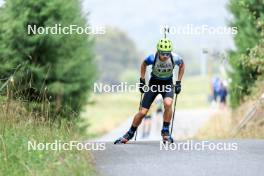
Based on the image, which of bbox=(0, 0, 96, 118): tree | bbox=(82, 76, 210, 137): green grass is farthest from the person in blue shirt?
bbox=(82, 76, 210, 137): green grass

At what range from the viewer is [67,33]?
2192 centimetres

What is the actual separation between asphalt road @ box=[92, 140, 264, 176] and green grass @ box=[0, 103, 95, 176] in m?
0.46

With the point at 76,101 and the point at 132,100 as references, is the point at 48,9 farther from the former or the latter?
the point at 132,100

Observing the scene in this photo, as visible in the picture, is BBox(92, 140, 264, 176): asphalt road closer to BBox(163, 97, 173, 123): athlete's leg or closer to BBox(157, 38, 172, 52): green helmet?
BBox(163, 97, 173, 123): athlete's leg

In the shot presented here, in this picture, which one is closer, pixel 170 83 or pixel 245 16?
pixel 170 83

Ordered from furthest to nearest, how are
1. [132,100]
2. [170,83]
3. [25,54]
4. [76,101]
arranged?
1. [132,100]
2. [76,101]
3. [25,54]
4. [170,83]

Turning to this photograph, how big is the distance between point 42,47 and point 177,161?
1077cm

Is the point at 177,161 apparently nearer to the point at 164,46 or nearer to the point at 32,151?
the point at 32,151

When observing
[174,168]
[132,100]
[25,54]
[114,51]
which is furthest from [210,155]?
[114,51]

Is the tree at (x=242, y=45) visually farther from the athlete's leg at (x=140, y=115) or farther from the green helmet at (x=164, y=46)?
the green helmet at (x=164, y=46)

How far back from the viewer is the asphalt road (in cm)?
1055

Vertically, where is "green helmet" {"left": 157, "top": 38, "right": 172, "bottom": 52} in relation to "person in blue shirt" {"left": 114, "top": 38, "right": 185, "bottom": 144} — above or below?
above

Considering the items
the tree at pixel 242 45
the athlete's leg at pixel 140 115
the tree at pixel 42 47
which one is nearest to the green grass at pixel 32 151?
the athlete's leg at pixel 140 115

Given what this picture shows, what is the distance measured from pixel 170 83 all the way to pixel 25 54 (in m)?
7.87
